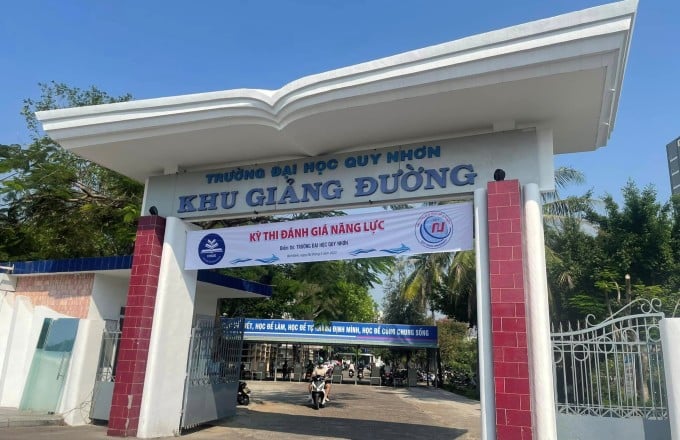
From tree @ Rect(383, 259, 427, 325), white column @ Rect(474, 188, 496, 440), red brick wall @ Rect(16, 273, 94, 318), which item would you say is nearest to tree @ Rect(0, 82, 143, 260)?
red brick wall @ Rect(16, 273, 94, 318)

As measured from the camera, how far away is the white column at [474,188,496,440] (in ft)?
20.7

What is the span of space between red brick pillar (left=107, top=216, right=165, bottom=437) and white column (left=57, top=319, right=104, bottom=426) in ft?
5.57

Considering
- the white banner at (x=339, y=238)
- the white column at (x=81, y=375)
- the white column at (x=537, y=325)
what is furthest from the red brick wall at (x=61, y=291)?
the white column at (x=537, y=325)

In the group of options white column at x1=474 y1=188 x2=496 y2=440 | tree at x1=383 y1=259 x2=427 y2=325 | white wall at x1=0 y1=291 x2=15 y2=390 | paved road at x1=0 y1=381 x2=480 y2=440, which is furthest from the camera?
tree at x1=383 y1=259 x2=427 y2=325

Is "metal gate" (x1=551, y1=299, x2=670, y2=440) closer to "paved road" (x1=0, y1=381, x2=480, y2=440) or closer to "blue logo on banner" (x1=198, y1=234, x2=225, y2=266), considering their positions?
"paved road" (x1=0, y1=381, x2=480, y2=440)

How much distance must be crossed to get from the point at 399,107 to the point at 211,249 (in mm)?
3983

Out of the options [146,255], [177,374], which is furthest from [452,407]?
[146,255]

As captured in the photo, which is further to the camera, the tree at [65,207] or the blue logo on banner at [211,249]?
the tree at [65,207]

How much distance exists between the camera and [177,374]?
8.73 metres

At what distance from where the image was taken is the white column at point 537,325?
20.0 feet

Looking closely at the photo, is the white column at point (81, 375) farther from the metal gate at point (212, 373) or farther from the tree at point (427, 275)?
Answer: the tree at point (427, 275)

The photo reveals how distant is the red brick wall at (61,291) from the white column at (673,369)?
994 cm

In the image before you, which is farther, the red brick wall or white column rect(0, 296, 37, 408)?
the red brick wall

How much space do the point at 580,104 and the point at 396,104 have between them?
2.30 meters
